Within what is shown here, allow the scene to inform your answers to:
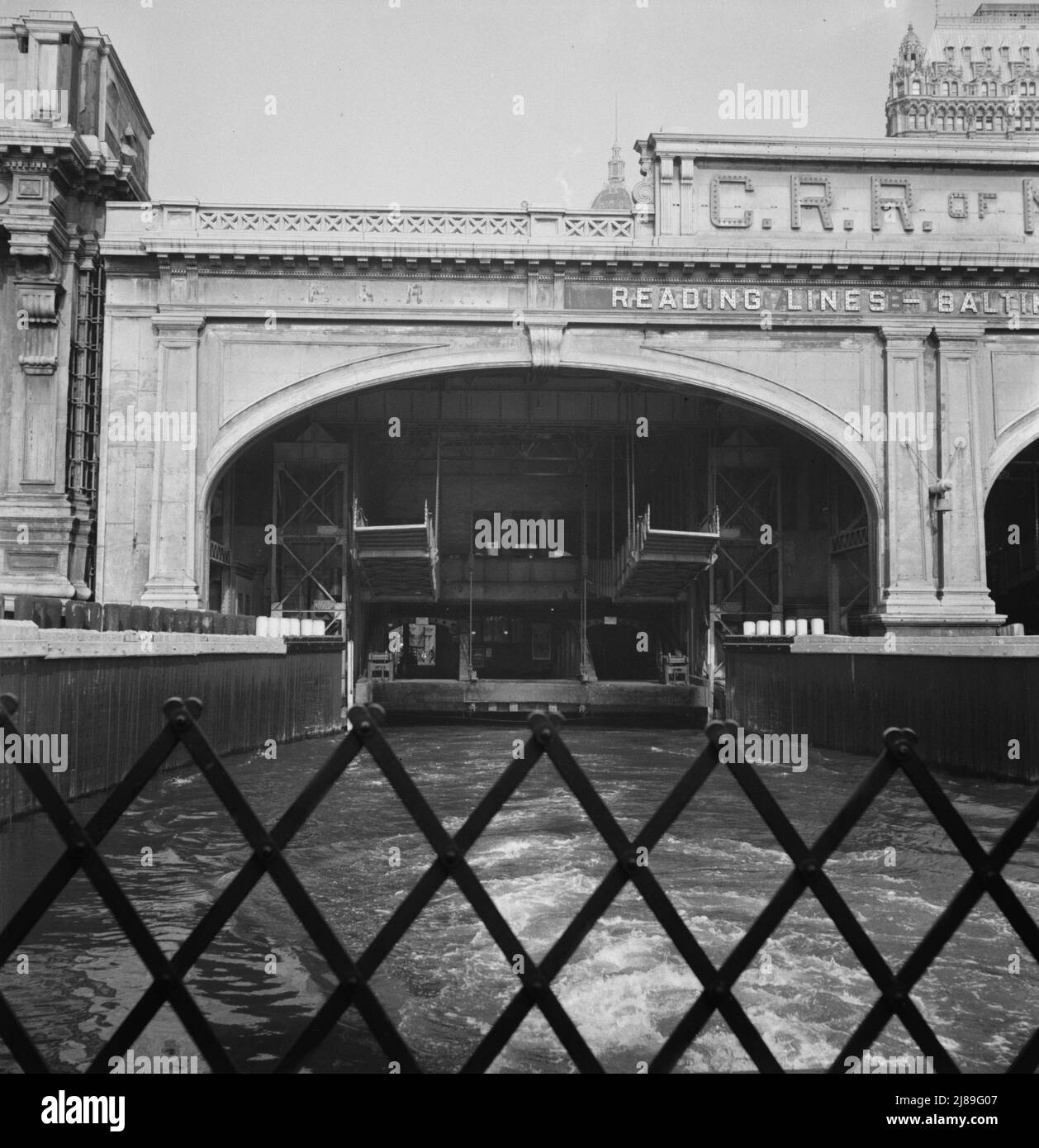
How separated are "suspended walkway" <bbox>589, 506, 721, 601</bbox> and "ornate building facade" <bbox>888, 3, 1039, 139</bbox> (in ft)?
211

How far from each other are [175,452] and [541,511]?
Answer: 1477cm

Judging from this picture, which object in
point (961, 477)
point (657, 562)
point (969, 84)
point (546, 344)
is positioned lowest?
point (657, 562)

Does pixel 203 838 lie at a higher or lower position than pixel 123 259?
lower

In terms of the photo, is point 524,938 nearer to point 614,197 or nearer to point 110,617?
point 110,617

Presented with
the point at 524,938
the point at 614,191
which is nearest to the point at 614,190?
the point at 614,191

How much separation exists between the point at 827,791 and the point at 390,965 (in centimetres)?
1087

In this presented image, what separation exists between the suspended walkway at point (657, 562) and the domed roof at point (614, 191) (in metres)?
33.4

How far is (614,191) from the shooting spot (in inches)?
2579

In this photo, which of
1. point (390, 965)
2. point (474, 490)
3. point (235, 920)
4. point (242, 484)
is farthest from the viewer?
point (474, 490)

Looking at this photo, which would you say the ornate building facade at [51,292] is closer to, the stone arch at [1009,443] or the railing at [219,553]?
the railing at [219,553]

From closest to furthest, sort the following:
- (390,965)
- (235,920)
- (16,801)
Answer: (390,965) → (235,920) → (16,801)
